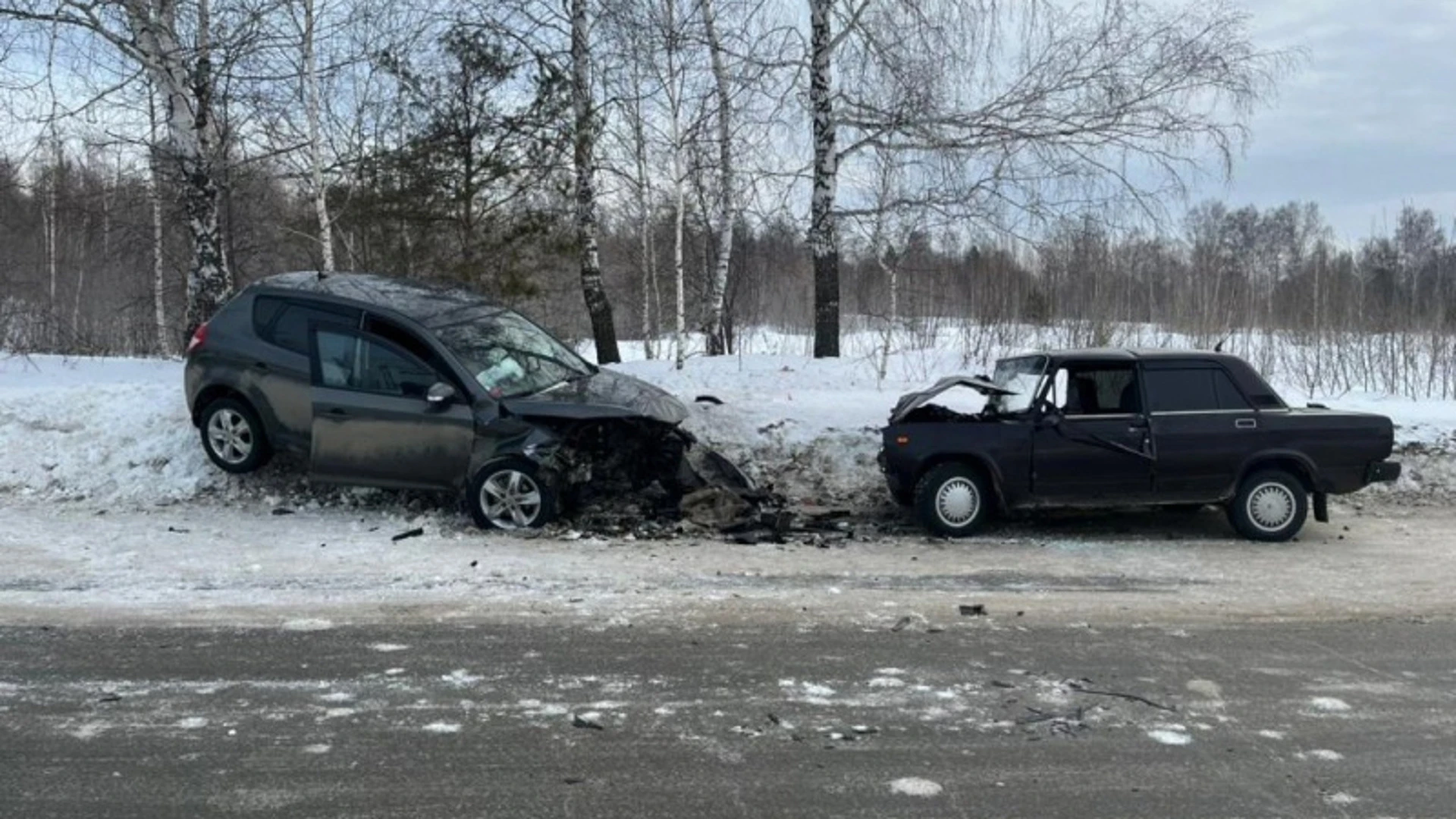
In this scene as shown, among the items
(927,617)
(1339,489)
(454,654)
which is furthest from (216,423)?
(1339,489)

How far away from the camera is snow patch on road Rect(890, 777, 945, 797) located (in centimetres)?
377

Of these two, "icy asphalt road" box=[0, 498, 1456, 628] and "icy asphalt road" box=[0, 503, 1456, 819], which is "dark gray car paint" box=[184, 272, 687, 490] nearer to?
"icy asphalt road" box=[0, 498, 1456, 628]

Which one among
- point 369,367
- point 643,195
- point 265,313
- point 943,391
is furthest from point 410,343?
point 643,195

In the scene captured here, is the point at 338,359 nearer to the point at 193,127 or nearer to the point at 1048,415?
the point at 1048,415

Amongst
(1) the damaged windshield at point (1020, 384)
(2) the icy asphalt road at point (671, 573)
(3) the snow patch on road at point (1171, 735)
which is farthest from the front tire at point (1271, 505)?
(3) the snow patch on road at point (1171, 735)

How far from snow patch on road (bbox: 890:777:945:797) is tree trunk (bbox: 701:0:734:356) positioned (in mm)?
12369

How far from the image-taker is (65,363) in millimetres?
13336

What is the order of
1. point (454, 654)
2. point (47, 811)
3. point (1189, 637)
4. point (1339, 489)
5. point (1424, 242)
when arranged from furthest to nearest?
point (1424, 242), point (1339, 489), point (1189, 637), point (454, 654), point (47, 811)

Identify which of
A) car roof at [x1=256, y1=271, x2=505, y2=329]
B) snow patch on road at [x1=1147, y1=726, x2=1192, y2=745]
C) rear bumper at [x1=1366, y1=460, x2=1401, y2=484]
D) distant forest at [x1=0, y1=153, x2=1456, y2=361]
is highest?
distant forest at [x1=0, y1=153, x2=1456, y2=361]

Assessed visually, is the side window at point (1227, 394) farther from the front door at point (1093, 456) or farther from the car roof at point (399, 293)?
the car roof at point (399, 293)

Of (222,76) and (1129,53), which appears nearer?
(1129,53)

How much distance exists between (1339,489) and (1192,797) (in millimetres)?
5722

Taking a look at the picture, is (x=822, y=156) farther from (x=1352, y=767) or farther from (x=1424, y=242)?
(x=1424, y=242)

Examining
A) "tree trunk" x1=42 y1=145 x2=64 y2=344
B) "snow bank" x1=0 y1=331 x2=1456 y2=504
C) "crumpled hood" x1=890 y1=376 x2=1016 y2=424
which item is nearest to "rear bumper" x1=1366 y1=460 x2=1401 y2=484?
"snow bank" x1=0 y1=331 x2=1456 y2=504
